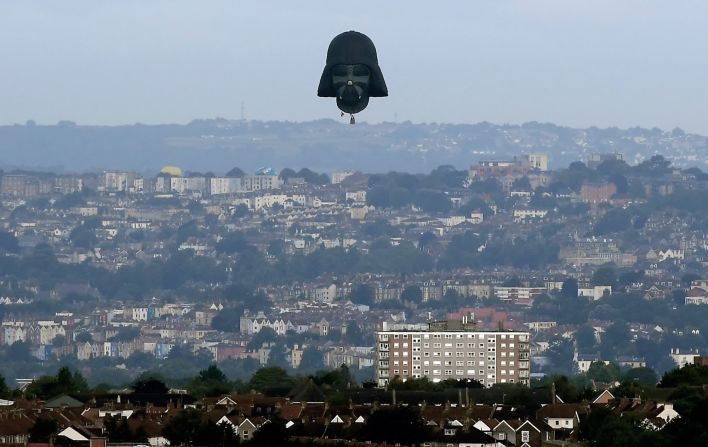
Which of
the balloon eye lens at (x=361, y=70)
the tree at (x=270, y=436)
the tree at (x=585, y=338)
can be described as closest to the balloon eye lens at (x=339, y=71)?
the balloon eye lens at (x=361, y=70)

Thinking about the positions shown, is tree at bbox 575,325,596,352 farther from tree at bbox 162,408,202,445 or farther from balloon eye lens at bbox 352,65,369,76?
balloon eye lens at bbox 352,65,369,76

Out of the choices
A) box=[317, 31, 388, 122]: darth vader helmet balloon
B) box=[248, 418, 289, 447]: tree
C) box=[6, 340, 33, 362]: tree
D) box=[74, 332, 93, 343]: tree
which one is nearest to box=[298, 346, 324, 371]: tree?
box=[6, 340, 33, 362]: tree

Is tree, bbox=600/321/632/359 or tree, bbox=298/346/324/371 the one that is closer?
tree, bbox=298/346/324/371

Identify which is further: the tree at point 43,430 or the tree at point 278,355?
the tree at point 278,355

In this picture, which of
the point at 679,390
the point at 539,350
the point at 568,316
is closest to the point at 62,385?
the point at 679,390

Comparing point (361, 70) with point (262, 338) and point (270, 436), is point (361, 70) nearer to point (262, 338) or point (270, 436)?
point (270, 436)

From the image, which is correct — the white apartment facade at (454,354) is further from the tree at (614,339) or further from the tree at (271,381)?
the tree at (614,339)
